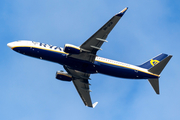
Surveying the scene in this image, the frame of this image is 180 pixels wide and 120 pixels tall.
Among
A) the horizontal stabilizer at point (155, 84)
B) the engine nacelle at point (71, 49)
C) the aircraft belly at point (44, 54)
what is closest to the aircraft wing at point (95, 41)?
the engine nacelle at point (71, 49)

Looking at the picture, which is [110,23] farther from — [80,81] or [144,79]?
[80,81]

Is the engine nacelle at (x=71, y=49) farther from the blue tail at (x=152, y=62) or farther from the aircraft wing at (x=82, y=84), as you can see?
the blue tail at (x=152, y=62)

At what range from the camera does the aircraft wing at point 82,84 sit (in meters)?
66.4

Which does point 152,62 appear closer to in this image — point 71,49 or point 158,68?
point 158,68

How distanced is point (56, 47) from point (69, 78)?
38.1 ft

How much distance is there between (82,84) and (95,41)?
1797cm

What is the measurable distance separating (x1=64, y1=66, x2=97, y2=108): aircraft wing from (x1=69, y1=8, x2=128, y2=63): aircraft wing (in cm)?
880

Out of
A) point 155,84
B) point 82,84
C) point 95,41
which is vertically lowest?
point 155,84

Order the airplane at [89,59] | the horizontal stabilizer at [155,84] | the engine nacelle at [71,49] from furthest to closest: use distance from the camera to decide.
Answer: the horizontal stabilizer at [155,84], the airplane at [89,59], the engine nacelle at [71,49]

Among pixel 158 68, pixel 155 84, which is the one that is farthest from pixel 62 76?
pixel 158 68

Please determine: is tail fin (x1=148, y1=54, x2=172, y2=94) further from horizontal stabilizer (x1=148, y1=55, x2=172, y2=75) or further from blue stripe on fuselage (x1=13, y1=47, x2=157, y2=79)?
blue stripe on fuselage (x1=13, y1=47, x2=157, y2=79)

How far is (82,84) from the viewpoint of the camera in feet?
229

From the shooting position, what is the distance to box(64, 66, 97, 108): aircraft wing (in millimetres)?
66438

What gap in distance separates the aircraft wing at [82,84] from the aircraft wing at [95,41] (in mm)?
8804
